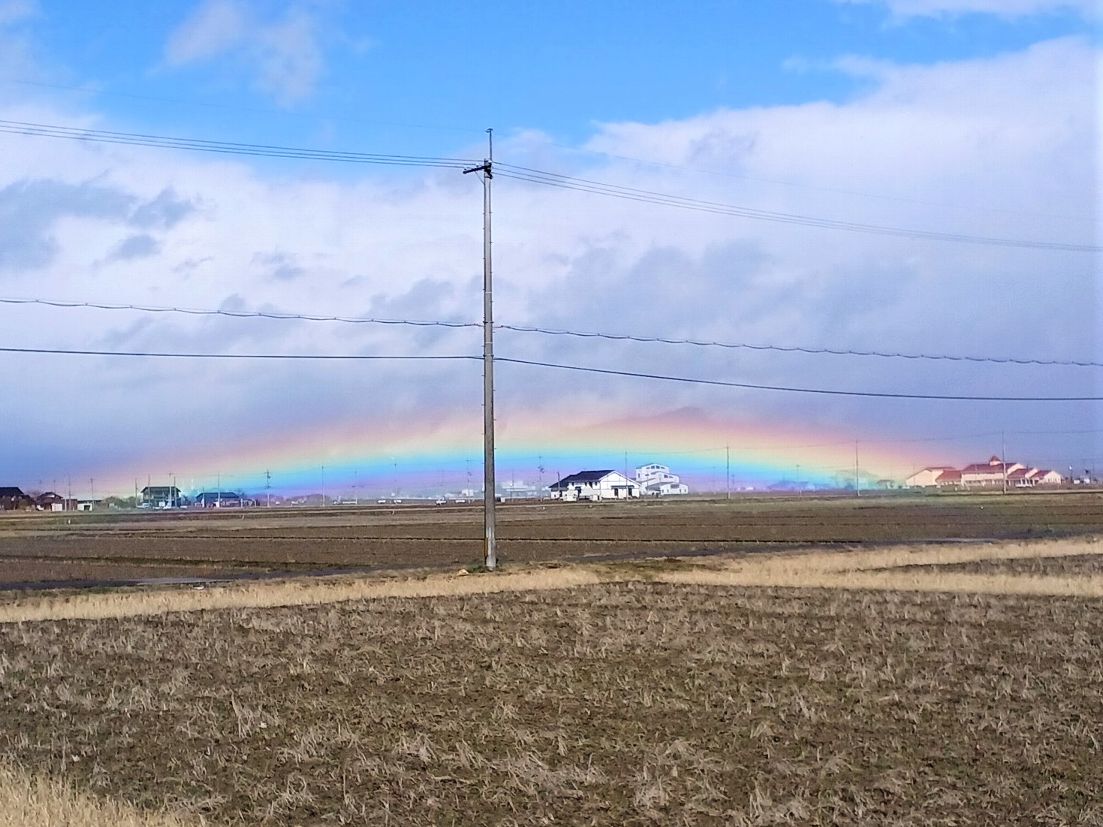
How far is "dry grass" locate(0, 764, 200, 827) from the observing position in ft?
28.8

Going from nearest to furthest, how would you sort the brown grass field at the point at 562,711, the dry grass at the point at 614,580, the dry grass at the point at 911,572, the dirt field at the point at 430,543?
the brown grass field at the point at 562,711, the dry grass at the point at 614,580, the dry grass at the point at 911,572, the dirt field at the point at 430,543

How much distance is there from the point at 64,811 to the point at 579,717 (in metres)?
5.42

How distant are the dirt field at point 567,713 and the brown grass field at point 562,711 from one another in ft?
0.15

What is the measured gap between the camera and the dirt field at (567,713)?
9484mm

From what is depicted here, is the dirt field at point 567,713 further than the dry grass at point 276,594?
No

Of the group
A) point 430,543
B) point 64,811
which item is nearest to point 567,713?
point 64,811

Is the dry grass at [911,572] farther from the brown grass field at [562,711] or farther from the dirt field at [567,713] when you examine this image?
the dirt field at [567,713]

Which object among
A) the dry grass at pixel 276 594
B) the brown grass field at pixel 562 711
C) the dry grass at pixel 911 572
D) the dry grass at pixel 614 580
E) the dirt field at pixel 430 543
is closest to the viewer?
the brown grass field at pixel 562 711

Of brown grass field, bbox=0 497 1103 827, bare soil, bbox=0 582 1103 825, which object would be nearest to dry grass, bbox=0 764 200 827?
brown grass field, bbox=0 497 1103 827

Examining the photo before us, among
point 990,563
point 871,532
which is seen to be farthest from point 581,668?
point 871,532

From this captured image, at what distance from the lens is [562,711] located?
13.2 meters

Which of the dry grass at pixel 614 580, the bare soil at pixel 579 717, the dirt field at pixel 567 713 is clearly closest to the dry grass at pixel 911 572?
the dry grass at pixel 614 580

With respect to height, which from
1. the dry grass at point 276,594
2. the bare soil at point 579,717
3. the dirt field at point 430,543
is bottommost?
the bare soil at point 579,717

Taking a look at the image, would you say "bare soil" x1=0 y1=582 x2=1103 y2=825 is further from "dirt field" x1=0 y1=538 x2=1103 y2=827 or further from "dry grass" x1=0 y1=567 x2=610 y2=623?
"dry grass" x1=0 y1=567 x2=610 y2=623
